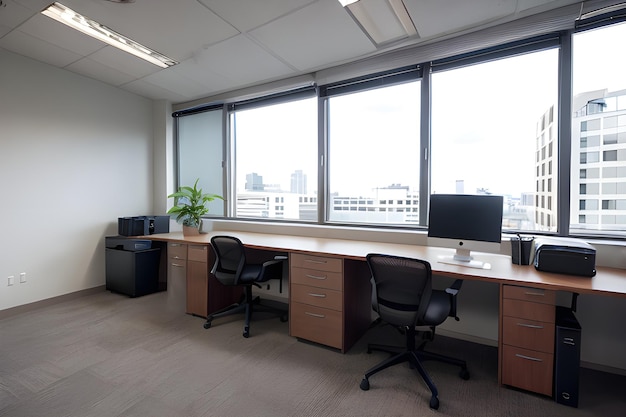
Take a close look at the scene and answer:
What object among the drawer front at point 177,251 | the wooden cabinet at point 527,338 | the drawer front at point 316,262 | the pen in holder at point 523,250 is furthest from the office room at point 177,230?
the drawer front at point 316,262

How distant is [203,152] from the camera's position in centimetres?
464

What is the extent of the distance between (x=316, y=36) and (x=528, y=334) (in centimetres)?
291

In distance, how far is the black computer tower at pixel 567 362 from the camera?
5.73ft

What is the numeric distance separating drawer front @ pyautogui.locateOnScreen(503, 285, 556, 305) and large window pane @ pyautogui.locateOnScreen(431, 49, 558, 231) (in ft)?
3.09

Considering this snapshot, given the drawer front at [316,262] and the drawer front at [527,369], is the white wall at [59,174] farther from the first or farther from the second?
the drawer front at [527,369]

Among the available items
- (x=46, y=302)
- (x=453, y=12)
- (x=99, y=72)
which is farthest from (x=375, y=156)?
(x=46, y=302)

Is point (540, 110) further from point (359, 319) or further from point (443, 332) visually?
point (359, 319)

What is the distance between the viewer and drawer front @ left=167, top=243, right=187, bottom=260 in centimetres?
330

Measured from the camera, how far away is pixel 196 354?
95.6 inches

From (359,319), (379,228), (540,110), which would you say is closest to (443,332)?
(359,319)

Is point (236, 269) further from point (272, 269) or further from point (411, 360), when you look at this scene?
point (411, 360)

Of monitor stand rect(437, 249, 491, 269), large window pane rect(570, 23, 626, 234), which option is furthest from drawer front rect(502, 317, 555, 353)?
large window pane rect(570, 23, 626, 234)

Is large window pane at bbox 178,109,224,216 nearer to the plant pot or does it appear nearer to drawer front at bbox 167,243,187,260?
the plant pot

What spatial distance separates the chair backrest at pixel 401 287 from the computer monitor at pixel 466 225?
50 cm
